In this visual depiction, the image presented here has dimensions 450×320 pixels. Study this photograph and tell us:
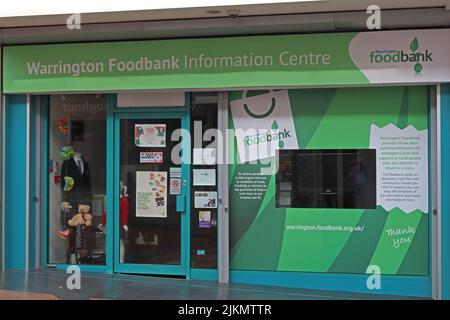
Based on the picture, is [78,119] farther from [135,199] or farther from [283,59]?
[283,59]

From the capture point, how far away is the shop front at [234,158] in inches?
286

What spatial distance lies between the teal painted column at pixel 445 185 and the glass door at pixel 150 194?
3393mm

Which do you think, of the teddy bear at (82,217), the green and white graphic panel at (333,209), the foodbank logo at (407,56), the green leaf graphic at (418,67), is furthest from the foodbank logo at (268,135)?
the teddy bear at (82,217)

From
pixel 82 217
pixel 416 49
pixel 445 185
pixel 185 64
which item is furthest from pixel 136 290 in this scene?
pixel 416 49

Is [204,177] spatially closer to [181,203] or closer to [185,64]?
[181,203]

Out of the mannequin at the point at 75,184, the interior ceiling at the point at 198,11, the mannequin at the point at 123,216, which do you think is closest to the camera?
the interior ceiling at the point at 198,11

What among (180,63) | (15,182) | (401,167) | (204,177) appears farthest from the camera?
(15,182)

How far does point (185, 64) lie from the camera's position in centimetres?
761

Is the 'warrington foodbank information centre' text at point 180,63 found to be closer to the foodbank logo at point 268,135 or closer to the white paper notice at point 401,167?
the foodbank logo at point 268,135

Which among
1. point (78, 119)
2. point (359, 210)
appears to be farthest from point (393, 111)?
point (78, 119)

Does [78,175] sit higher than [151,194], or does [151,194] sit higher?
[78,175]

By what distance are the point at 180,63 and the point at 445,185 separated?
12.4 feet

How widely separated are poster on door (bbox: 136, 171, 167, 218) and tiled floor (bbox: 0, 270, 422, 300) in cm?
93

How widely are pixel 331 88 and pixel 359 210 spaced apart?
1.67 metres
